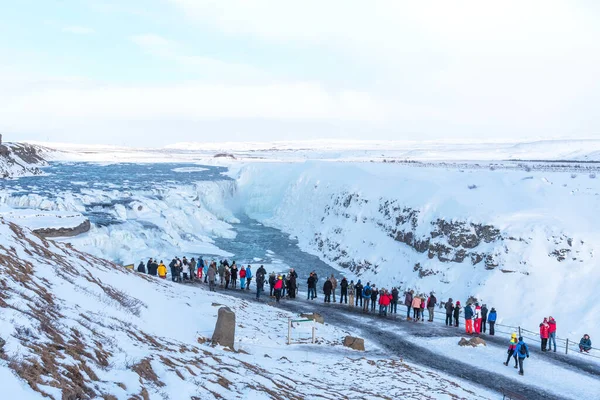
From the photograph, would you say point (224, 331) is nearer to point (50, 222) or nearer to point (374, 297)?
point (374, 297)

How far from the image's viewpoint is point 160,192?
4550cm

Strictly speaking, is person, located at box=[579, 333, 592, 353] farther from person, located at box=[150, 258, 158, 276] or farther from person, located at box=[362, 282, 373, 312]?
person, located at box=[150, 258, 158, 276]

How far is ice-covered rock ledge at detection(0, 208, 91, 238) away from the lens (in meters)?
25.3

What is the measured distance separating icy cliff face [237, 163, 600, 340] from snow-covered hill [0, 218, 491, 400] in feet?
38.4

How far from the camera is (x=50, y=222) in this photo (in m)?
26.7

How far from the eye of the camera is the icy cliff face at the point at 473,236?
24484 millimetres

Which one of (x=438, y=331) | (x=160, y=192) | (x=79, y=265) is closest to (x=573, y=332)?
(x=438, y=331)

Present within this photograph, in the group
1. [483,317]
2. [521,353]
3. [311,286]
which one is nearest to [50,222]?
[311,286]

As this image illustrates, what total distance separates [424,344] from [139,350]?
11.7m

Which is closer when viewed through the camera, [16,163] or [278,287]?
[278,287]

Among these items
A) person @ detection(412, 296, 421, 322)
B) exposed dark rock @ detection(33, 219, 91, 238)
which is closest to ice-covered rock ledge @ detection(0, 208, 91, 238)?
exposed dark rock @ detection(33, 219, 91, 238)

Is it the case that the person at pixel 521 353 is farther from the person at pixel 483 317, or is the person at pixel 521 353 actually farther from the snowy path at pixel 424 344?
the person at pixel 483 317

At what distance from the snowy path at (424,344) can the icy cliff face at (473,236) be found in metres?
5.77

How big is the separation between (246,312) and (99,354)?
34.7ft
